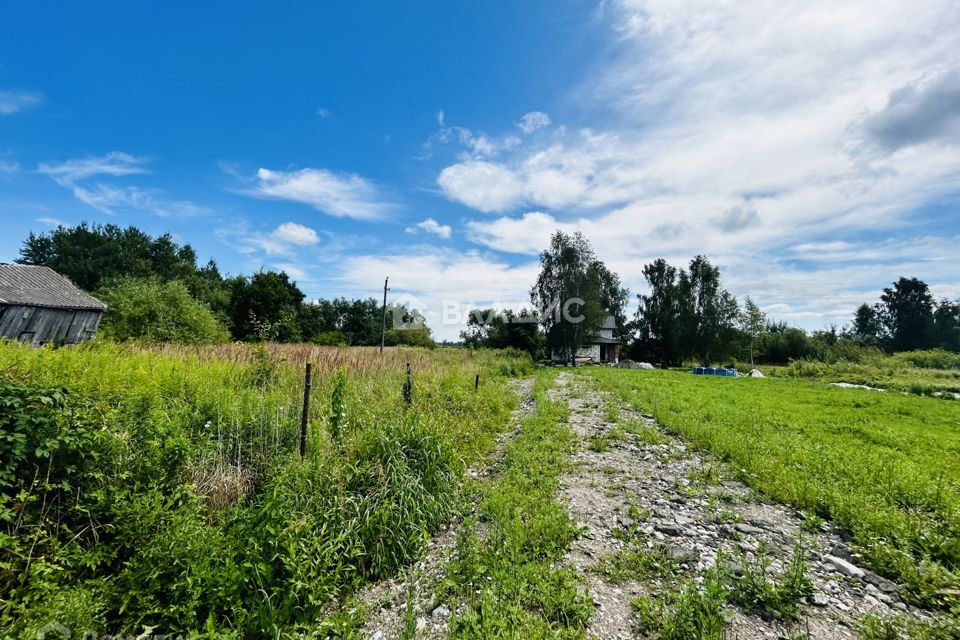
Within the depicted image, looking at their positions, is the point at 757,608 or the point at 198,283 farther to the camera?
the point at 198,283

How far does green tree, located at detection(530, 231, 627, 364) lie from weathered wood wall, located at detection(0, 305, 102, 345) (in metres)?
28.5

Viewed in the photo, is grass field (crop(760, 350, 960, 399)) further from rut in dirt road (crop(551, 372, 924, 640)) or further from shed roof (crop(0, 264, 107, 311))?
shed roof (crop(0, 264, 107, 311))

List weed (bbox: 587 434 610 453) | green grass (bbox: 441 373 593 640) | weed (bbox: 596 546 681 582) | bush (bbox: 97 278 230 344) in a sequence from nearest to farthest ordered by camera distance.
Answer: green grass (bbox: 441 373 593 640), weed (bbox: 596 546 681 582), weed (bbox: 587 434 610 453), bush (bbox: 97 278 230 344)

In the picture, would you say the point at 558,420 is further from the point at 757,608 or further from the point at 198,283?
the point at 198,283

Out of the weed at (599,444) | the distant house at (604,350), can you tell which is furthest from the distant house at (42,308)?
the distant house at (604,350)

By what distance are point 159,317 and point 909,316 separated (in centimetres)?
8840

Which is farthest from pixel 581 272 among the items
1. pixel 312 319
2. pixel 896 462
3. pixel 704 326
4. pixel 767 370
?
pixel 312 319

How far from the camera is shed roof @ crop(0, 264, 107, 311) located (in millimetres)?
15240

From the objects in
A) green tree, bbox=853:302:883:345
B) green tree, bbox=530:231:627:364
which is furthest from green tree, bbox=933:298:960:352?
green tree, bbox=530:231:627:364

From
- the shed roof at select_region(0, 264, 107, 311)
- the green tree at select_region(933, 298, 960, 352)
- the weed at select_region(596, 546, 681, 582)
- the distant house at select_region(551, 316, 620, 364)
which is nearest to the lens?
the weed at select_region(596, 546, 681, 582)

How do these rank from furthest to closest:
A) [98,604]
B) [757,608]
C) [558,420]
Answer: [558,420], [757,608], [98,604]

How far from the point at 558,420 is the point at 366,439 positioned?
5.42 metres

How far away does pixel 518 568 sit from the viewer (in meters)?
3.01

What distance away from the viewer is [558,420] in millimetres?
8508
